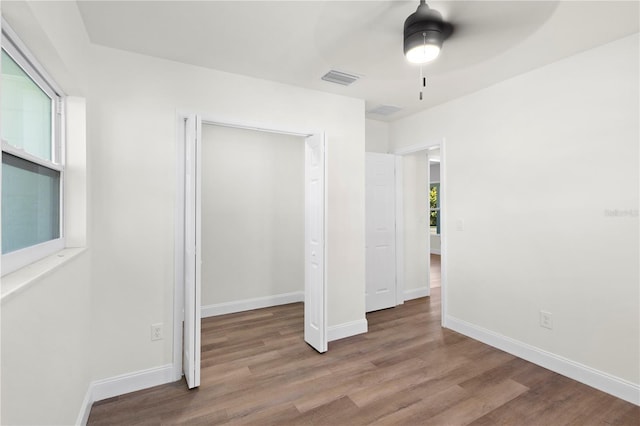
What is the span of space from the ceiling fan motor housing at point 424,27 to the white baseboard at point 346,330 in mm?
A: 2710

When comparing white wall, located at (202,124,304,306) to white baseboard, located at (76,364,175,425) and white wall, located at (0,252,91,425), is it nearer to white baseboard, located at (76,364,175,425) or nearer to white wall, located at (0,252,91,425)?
white baseboard, located at (76,364,175,425)

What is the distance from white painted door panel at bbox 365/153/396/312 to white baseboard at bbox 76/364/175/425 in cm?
250

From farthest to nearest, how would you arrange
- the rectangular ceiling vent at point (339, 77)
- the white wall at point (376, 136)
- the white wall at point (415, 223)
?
the white wall at point (415, 223), the white wall at point (376, 136), the rectangular ceiling vent at point (339, 77)

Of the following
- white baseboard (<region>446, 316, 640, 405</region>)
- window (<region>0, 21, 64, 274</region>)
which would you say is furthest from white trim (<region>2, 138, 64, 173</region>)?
white baseboard (<region>446, 316, 640, 405</region>)

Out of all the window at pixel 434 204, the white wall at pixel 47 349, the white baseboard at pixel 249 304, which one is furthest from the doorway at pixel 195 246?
the window at pixel 434 204

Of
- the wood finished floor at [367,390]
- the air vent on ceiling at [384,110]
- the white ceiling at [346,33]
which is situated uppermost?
the air vent on ceiling at [384,110]

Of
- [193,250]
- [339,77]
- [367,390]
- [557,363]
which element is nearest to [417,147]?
[339,77]

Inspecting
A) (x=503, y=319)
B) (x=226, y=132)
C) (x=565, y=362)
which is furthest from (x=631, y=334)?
(x=226, y=132)

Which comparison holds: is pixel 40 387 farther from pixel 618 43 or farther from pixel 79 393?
pixel 618 43

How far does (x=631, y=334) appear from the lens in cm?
226

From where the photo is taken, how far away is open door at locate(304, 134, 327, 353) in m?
2.97

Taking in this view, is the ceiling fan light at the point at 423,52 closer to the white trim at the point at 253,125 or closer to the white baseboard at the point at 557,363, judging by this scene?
the white trim at the point at 253,125

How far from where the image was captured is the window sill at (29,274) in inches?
39.9

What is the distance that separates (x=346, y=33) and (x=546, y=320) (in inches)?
115
